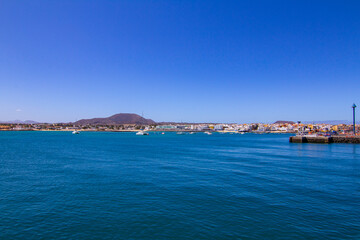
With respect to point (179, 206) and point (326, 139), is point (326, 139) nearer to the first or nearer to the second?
point (326, 139)

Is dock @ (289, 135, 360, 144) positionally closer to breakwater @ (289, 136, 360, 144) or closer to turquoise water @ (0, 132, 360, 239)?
breakwater @ (289, 136, 360, 144)

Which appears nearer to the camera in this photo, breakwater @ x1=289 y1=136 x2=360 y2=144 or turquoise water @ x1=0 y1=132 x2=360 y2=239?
turquoise water @ x1=0 y1=132 x2=360 y2=239

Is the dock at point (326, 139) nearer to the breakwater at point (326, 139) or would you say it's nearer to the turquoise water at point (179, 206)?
the breakwater at point (326, 139)

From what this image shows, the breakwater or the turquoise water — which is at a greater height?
the breakwater

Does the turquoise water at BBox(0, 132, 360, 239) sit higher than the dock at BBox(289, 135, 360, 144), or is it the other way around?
the dock at BBox(289, 135, 360, 144)

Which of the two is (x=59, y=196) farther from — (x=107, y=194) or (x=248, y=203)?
(x=248, y=203)

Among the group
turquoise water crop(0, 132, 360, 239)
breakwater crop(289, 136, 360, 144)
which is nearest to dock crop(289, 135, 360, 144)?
breakwater crop(289, 136, 360, 144)

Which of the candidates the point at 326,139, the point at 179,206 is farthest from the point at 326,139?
the point at 179,206

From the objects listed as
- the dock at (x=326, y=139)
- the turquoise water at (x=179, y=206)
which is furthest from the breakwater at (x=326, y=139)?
the turquoise water at (x=179, y=206)

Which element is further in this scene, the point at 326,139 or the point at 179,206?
the point at 326,139

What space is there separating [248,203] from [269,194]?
248 centimetres

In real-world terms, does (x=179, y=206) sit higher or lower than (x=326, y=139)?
lower

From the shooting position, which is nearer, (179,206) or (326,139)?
(179,206)

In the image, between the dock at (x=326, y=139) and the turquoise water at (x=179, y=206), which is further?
the dock at (x=326, y=139)
